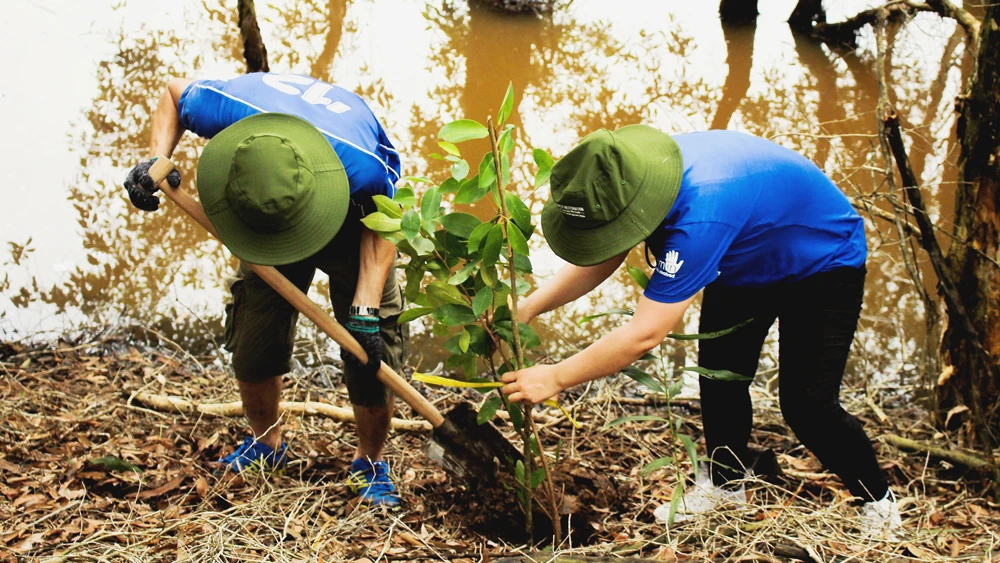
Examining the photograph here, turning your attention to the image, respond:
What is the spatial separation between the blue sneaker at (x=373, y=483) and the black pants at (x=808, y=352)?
49.1 inches

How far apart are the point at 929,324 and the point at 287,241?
2729 mm

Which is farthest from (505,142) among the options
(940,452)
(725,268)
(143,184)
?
(940,452)

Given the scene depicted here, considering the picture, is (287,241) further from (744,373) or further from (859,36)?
(859,36)

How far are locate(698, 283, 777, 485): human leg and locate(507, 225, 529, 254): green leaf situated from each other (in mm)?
833

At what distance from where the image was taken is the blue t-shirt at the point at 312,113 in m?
2.92

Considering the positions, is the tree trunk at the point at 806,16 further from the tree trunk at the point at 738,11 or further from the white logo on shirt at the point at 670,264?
the white logo on shirt at the point at 670,264

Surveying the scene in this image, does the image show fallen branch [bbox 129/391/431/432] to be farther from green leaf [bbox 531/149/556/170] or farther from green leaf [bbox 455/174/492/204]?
green leaf [bbox 531/149/556/170]

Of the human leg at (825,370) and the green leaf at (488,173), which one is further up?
the green leaf at (488,173)

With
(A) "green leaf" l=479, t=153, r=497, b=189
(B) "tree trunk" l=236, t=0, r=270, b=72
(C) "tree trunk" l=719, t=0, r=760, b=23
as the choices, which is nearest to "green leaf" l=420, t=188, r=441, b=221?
(A) "green leaf" l=479, t=153, r=497, b=189

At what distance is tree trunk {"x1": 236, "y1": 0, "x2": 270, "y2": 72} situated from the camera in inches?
216

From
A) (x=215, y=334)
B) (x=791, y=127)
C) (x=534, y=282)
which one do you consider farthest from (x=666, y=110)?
(x=215, y=334)

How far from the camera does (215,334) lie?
16.5 feet

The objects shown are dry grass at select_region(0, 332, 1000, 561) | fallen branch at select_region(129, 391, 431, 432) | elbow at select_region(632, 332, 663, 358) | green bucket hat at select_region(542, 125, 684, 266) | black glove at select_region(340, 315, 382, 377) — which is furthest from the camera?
fallen branch at select_region(129, 391, 431, 432)

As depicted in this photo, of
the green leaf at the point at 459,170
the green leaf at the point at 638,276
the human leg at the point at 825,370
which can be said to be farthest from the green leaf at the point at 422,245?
the human leg at the point at 825,370
